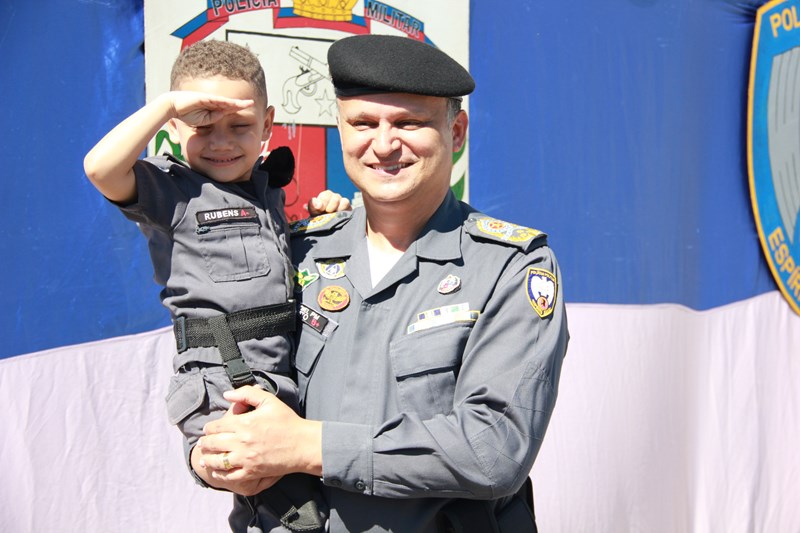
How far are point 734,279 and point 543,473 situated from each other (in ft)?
4.01

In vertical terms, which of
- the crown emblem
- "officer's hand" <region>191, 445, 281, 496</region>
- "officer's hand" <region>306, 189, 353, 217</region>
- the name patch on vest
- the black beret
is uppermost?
the crown emblem

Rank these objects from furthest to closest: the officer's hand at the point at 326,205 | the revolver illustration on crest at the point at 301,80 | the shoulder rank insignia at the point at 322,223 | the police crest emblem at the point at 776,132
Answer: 1. the police crest emblem at the point at 776,132
2. the revolver illustration on crest at the point at 301,80
3. the officer's hand at the point at 326,205
4. the shoulder rank insignia at the point at 322,223

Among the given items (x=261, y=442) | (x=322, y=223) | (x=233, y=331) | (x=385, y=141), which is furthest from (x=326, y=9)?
(x=261, y=442)

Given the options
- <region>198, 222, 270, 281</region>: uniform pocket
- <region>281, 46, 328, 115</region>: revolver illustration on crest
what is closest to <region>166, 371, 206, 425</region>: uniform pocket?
<region>198, 222, 270, 281</region>: uniform pocket

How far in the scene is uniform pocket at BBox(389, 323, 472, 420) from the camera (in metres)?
1.59

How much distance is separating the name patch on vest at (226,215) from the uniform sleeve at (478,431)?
464mm

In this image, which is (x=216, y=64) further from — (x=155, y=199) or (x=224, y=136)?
(x=155, y=199)

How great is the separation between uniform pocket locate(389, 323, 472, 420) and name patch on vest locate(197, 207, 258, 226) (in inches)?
16.7

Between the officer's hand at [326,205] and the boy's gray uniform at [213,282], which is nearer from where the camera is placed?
the boy's gray uniform at [213,282]

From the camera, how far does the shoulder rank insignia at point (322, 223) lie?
75.0 inches

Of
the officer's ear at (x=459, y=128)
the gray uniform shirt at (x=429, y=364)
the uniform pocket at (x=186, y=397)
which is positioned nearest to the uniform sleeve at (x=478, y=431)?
the gray uniform shirt at (x=429, y=364)

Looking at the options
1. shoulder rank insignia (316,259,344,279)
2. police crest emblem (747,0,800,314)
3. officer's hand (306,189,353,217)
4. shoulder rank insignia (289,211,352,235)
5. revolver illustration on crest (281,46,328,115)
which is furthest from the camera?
police crest emblem (747,0,800,314)

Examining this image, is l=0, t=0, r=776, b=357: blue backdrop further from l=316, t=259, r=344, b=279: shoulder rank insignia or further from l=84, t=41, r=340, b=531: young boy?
l=316, t=259, r=344, b=279: shoulder rank insignia

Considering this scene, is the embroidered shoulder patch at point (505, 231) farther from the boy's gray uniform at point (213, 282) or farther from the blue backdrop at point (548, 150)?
the blue backdrop at point (548, 150)
